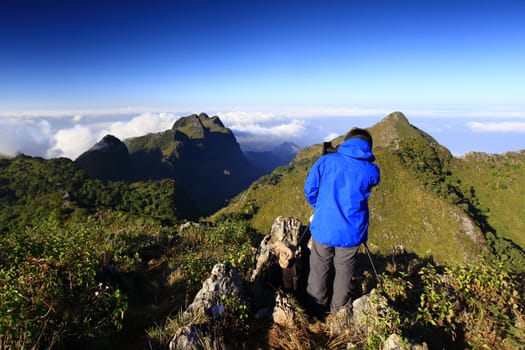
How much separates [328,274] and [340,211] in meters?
1.16

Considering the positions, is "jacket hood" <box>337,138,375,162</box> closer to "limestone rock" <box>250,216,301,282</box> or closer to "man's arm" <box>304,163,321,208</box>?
"man's arm" <box>304,163,321,208</box>

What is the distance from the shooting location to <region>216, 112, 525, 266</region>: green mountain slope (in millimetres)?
41219

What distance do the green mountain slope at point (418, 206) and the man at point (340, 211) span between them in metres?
36.1

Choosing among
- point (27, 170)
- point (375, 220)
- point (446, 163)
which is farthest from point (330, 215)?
point (27, 170)

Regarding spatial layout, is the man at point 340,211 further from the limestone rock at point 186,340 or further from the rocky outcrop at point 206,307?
the limestone rock at point 186,340

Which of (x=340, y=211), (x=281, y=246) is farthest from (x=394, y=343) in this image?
(x=281, y=246)

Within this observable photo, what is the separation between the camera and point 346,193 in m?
4.19

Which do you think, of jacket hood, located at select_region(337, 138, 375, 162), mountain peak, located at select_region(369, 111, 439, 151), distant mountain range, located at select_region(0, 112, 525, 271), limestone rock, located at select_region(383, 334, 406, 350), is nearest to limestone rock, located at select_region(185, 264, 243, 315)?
limestone rock, located at select_region(383, 334, 406, 350)

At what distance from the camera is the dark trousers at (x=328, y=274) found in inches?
170

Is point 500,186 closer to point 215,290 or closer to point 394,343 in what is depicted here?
point 394,343

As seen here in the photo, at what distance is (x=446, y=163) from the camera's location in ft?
199

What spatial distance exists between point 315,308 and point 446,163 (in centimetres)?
7025

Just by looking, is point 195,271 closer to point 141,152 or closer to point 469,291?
point 469,291

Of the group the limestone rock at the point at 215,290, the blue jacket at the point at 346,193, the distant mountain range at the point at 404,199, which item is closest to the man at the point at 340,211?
the blue jacket at the point at 346,193
